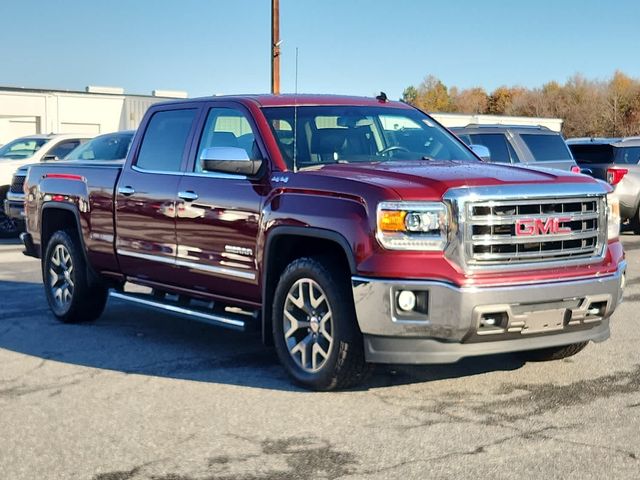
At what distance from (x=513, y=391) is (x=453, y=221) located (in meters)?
1.24

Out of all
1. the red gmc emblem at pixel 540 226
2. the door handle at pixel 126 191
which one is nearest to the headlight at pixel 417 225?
the red gmc emblem at pixel 540 226

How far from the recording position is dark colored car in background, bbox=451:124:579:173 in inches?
600

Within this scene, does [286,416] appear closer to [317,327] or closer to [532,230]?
[317,327]

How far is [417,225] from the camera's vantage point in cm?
576

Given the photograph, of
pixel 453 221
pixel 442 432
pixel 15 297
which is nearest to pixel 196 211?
pixel 453 221

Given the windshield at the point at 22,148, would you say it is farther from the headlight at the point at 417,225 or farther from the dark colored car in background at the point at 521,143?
the headlight at the point at 417,225

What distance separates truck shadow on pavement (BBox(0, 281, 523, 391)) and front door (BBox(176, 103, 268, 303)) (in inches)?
20.8

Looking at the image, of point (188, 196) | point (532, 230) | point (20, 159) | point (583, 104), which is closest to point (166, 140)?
point (188, 196)

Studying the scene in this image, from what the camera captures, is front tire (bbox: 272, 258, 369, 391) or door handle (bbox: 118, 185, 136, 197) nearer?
front tire (bbox: 272, 258, 369, 391)

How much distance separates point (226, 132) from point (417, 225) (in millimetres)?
2185

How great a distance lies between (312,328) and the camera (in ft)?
20.6

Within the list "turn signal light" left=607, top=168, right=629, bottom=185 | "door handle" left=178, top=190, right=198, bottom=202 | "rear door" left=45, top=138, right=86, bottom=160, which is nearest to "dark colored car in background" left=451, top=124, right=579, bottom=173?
"turn signal light" left=607, top=168, right=629, bottom=185

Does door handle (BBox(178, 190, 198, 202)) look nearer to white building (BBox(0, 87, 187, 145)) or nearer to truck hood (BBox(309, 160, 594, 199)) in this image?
truck hood (BBox(309, 160, 594, 199))

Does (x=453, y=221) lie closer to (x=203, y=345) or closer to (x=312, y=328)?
(x=312, y=328)
